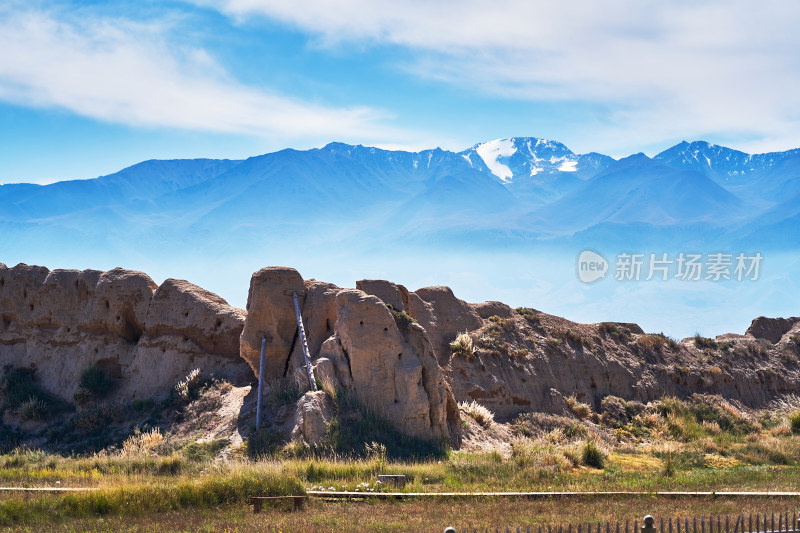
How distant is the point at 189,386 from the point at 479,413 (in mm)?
9087

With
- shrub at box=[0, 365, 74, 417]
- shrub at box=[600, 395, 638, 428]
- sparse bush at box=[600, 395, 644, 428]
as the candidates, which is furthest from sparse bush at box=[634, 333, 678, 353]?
shrub at box=[0, 365, 74, 417]

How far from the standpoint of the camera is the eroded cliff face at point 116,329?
1056 inches

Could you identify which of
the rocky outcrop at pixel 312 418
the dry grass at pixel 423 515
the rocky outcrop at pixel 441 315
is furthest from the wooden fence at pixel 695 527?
the rocky outcrop at pixel 441 315

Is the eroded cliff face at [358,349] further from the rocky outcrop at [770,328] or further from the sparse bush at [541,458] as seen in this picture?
the rocky outcrop at [770,328]

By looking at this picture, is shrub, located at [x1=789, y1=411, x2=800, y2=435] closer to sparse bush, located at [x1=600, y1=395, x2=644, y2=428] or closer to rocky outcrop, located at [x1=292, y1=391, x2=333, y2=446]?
sparse bush, located at [x1=600, y1=395, x2=644, y2=428]

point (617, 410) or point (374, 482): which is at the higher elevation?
point (374, 482)

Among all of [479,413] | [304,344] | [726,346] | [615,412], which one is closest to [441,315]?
[479,413]

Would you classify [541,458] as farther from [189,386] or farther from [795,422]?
[795,422]

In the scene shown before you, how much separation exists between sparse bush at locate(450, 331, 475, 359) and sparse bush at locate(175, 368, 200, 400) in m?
8.75

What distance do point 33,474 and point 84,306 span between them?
460 inches

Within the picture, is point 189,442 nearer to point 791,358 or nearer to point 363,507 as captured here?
point 363,507

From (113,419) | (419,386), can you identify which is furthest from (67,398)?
(419,386)

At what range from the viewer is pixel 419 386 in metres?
22.2

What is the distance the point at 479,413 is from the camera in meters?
25.9
